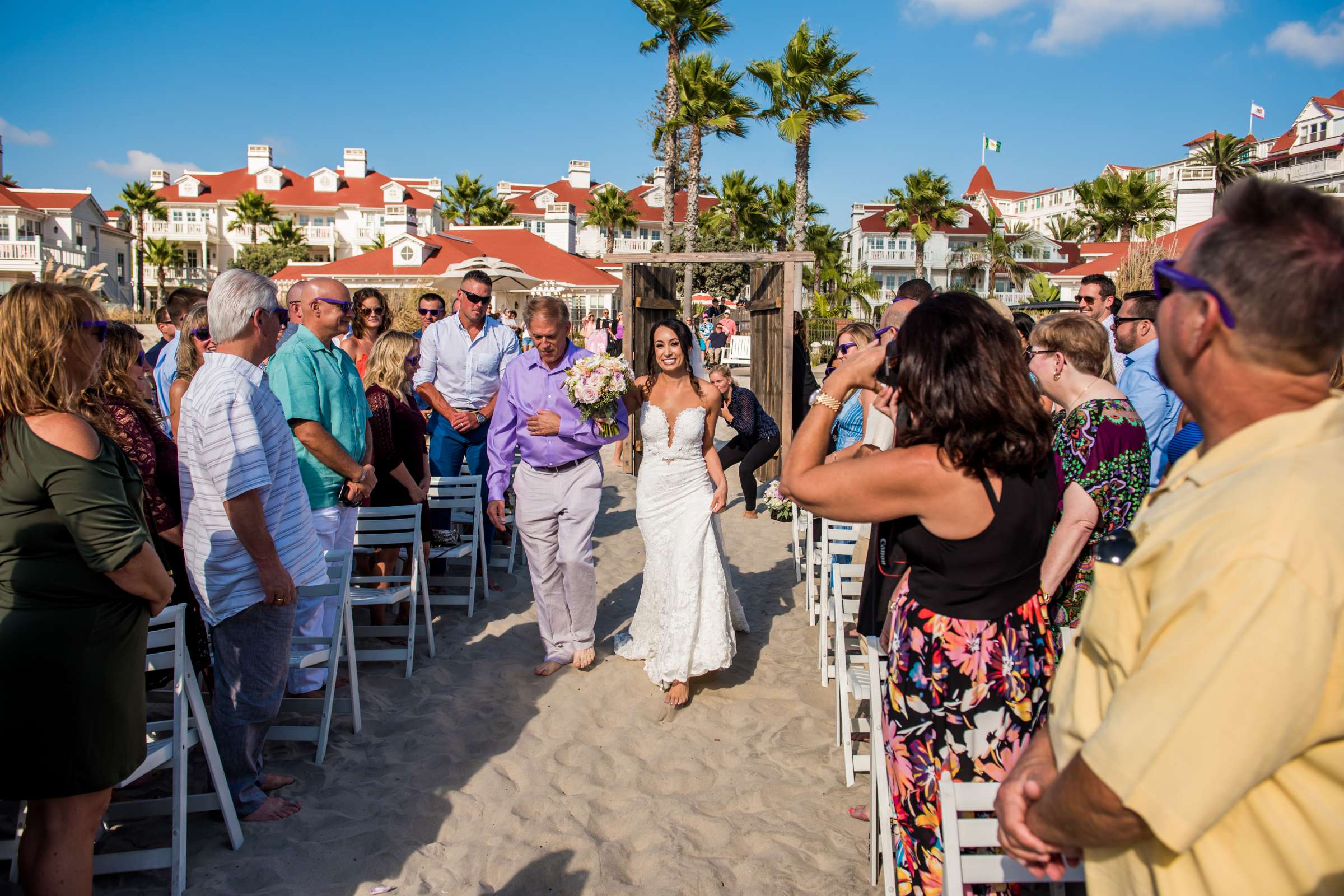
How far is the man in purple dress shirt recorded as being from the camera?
5512 millimetres

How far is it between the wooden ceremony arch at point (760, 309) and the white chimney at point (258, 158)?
64.4 metres

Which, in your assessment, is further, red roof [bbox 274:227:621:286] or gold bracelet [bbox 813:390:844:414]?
red roof [bbox 274:227:621:286]

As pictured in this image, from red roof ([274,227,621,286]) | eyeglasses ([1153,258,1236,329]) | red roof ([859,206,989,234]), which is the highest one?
red roof ([859,206,989,234])

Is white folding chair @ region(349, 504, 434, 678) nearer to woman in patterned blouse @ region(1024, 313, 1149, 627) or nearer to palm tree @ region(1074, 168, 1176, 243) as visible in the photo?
woman in patterned blouse @ region(1024, 313, 1149, 627)

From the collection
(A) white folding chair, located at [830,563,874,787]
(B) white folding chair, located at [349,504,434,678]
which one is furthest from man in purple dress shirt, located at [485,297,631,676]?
(A) white folding chair, located at [830,563,874,787]

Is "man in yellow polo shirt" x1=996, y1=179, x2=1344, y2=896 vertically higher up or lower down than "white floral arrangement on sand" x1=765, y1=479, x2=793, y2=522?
higher up

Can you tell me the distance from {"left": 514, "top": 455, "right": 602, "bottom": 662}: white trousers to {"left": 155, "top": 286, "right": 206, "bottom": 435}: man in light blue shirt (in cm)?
309

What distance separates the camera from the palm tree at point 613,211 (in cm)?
5411

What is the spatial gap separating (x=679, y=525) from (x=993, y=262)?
50685 millimetres

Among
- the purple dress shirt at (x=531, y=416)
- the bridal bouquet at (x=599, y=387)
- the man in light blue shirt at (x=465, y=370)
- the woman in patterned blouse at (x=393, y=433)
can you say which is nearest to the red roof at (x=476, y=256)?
the man in light blue shirt at (x=465, y=370)

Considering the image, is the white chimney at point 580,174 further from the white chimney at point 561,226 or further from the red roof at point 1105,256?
the red roof at point 1105,256

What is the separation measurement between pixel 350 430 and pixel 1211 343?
467 centimetres

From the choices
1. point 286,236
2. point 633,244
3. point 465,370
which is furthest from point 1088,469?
point 633,244

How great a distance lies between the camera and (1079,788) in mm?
1315
